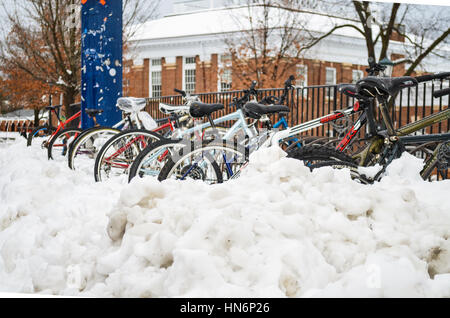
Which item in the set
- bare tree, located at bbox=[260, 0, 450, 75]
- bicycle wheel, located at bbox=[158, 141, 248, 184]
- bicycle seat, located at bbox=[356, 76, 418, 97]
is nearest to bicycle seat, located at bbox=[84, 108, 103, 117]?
bicycle wheel, located at bbox=[158, 141, 248, 184]

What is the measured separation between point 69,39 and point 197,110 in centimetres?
1033

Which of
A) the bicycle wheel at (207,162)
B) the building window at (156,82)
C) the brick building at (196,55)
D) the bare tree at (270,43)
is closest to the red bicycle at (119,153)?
the bicycle wheel at (207,162)

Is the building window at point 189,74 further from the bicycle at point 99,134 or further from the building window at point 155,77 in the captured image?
the bicycle at point 99,134

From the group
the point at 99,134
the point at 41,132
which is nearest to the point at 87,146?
the point at 99,134

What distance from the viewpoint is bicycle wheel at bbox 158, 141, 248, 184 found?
436 cm

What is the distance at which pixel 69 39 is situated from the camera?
13.9 m

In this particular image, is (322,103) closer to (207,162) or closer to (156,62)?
(207,162)

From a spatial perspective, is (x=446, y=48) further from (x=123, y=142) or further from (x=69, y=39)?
(x=123, y=142)

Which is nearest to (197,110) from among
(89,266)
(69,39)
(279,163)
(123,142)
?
(123,142)

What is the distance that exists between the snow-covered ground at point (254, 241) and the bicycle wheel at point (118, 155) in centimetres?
212

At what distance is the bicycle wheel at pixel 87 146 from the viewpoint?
6.27 m

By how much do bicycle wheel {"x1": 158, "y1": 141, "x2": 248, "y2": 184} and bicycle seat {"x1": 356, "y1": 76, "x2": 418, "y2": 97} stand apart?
48.3 inches
